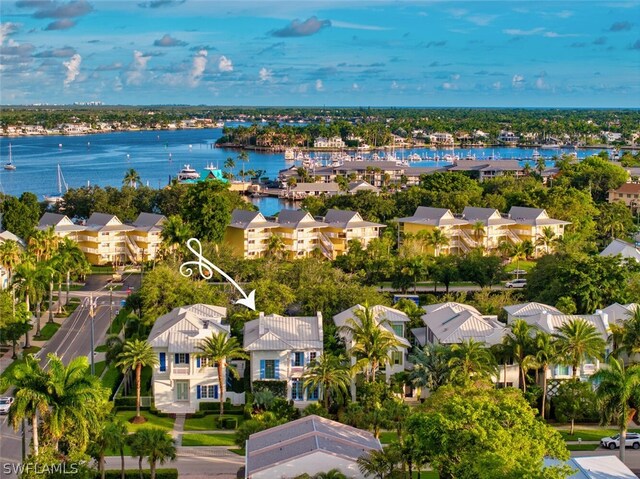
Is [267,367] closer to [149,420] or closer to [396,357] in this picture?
[149,420]

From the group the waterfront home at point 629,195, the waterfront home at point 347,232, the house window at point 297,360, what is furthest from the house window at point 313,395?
the waterfront home at point 629,195

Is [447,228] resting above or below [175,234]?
below

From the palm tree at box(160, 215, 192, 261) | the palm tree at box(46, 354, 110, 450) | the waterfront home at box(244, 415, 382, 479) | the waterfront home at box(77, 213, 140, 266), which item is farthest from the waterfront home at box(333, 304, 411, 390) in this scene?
the waterfront home at box(77, 213, 140, 266)

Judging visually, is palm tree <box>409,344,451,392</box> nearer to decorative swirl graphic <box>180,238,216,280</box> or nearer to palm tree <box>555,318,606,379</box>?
palm tree <box>555,318,606,379</box>

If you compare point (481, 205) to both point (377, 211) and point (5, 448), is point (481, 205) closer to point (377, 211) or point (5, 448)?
point (377, 211)

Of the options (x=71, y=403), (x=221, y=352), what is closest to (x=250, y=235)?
(x=221, y=352)
